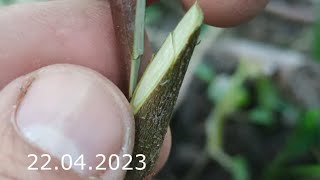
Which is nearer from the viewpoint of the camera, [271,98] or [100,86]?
[100,86]

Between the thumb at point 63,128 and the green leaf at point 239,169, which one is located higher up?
the thumb at point 63,128

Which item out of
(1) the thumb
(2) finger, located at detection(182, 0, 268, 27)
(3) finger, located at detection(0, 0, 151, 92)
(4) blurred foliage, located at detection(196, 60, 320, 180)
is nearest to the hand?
(1) the thumb

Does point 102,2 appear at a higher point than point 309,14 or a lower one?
higher

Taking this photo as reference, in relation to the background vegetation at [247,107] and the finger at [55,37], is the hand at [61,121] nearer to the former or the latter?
the finger at [55,37]

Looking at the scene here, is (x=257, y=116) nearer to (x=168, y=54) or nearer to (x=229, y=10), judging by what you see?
(x=229, y=10)

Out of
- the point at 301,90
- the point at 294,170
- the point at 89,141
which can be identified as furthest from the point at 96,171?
the point at 301,90

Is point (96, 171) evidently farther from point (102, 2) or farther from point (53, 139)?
point (102, 2)

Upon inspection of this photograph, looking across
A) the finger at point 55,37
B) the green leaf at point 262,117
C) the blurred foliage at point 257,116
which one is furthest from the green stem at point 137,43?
the green leaf at point 262,117

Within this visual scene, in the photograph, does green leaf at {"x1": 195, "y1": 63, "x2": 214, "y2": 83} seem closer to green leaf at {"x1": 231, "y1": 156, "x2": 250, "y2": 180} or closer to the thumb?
green leaf at {"x1": 231, "y1": 156, "x2": 250, "y2": 180}
